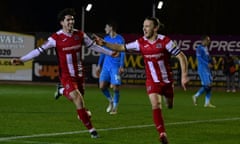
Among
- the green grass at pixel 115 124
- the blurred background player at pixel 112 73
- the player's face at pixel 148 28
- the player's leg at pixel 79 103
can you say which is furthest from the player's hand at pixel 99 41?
the blurred background player at pixel 112 73

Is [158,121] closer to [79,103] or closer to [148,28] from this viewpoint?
[148,28]

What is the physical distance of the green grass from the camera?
1358 cm

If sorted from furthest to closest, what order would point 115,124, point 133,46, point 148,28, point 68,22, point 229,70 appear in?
point 229,70 < point 115,124 < point 68,22 < point 133,46 < point 148,28

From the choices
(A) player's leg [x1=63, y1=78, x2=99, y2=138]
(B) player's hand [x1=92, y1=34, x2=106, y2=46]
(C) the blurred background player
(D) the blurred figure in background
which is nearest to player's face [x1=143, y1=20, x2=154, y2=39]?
(B) player's hand [x1=92, y1=34, x2=106, y2=46]

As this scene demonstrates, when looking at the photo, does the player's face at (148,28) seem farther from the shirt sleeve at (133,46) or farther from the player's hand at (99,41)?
the player's hand at (99,41)

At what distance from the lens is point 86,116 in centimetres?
1377

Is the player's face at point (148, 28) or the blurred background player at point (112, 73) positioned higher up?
the player's face at point (148, 28)

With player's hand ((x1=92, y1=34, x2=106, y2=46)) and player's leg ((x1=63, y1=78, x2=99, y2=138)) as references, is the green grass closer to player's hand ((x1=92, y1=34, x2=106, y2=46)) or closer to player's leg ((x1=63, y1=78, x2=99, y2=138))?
player's leg ((x1=63, y1=78, x2=99, y2=138))

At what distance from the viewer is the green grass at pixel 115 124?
535 inches

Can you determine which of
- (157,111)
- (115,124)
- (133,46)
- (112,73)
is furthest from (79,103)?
(112,73)

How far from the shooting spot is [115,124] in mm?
16453

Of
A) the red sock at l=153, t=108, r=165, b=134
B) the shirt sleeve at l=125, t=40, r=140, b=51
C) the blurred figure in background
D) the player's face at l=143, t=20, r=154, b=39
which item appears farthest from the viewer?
the blurred figure in background

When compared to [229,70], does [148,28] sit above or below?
above

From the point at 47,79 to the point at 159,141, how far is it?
26149 millimetres
